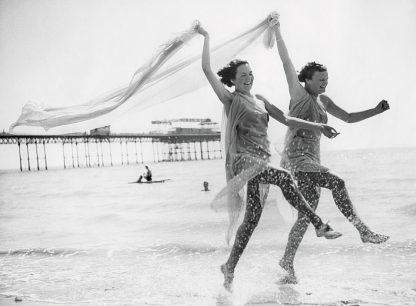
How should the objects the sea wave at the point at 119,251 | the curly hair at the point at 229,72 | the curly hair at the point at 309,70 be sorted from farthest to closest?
the sea wave at the point at 119,251 < the curly hair at the point at 309,70 < the curly hair at the point at 229,72

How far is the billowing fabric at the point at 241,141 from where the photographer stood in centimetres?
391

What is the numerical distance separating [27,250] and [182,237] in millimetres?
2864

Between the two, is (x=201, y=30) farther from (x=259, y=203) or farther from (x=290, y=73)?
(x=259, y=203)

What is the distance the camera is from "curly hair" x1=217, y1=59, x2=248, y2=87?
161 inches

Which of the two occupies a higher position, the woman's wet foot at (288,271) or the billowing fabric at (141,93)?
the billowing fabric at (141,93)

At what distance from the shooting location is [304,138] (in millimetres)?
4230

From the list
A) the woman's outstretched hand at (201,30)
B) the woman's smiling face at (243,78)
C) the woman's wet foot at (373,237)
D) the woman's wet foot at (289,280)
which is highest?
the woman's outstretched hand at (201,30)

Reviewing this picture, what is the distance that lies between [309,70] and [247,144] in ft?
2.97

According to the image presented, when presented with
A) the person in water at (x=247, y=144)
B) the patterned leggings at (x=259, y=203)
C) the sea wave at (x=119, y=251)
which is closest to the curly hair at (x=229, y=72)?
the person in water at (x=247, y=144)

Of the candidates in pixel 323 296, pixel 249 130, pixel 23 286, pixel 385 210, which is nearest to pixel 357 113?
pixel 249 130

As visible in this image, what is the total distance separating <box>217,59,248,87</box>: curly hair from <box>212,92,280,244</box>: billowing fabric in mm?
177

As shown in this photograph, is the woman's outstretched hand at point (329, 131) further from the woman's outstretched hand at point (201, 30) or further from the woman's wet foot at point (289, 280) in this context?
the woman's wet foot at point (289, 280)

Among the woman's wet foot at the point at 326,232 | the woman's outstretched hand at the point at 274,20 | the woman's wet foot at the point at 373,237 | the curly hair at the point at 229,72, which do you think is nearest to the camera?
the woman's wet foot at the point at 326,232

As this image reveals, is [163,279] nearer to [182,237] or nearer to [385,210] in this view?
[182,237]
